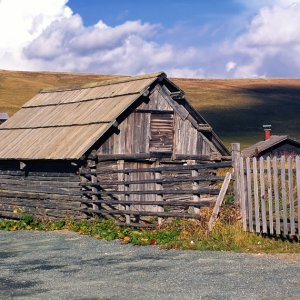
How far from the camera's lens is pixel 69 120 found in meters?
21.5

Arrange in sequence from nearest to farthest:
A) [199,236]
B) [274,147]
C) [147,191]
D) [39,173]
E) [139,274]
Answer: [139,274]
[199,236]
[147,191]
[39,173]
[274,147]

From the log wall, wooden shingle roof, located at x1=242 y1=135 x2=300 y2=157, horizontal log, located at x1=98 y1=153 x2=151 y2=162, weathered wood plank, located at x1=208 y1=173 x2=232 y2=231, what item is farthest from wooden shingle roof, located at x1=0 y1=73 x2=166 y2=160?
wooden shingle roof, located at x1=242 y1=135 x2=300 y2=157

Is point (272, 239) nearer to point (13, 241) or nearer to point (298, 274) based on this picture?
point (298, 274)

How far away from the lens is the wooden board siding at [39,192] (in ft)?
61.8

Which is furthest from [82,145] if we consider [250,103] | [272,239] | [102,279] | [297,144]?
[250,103]

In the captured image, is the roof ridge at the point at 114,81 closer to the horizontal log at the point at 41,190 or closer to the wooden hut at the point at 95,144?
the wooden hut at the point at 95,144

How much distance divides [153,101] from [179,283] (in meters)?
12.8

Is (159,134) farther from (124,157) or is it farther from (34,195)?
(34,195)

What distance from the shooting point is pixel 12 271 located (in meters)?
10.9

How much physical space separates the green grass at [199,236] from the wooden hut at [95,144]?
269 centimetres

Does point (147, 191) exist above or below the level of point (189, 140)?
below

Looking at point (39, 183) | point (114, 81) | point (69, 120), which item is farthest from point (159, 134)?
point (39, 183)

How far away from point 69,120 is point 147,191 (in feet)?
23.4

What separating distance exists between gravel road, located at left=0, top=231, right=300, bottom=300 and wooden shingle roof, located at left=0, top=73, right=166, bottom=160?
241 inches
